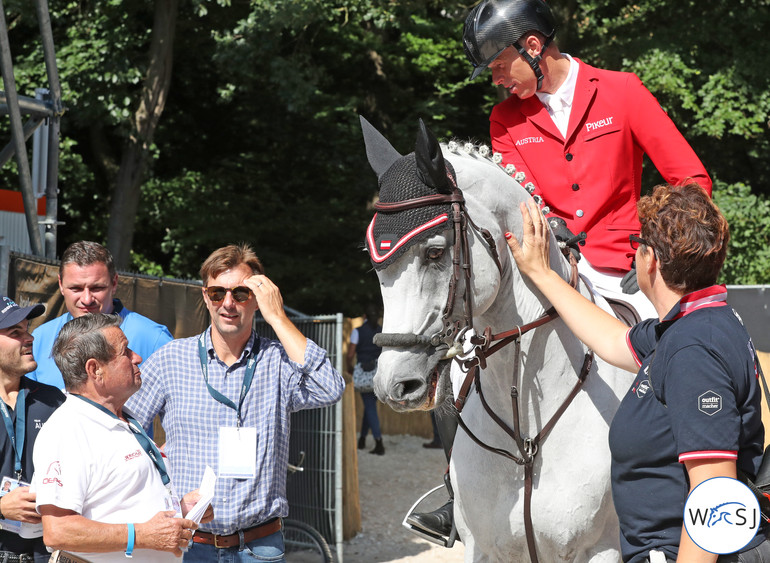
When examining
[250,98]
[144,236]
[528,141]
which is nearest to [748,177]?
[250,98]

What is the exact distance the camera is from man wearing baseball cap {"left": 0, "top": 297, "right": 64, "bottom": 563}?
342 cm

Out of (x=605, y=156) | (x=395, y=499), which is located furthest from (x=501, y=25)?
(x=395, y=499)

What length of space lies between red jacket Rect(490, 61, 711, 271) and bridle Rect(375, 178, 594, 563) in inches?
17.9

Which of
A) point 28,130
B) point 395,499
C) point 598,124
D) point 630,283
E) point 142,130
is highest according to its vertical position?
point 142,130

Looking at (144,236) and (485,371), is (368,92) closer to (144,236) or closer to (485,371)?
(144,236)

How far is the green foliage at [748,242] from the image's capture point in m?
13.6

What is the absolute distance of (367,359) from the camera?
13656 millimetres

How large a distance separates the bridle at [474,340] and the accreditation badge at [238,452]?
95 centimetres

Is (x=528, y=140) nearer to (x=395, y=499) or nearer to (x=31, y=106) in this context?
(x=31, y=106)

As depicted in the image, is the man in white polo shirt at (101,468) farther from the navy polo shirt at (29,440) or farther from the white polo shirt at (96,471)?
the navy polo shirt at (29,440)

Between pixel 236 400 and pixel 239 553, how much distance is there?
2.10 ft

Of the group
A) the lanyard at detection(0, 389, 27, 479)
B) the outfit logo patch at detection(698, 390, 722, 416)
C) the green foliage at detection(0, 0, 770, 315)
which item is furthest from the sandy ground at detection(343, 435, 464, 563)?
the green foliage at detection(0, 0, 770, 315)

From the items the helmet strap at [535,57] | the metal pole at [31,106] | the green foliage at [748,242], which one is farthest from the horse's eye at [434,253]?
the green foliage at [748,242]

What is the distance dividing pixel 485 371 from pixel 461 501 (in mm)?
507
